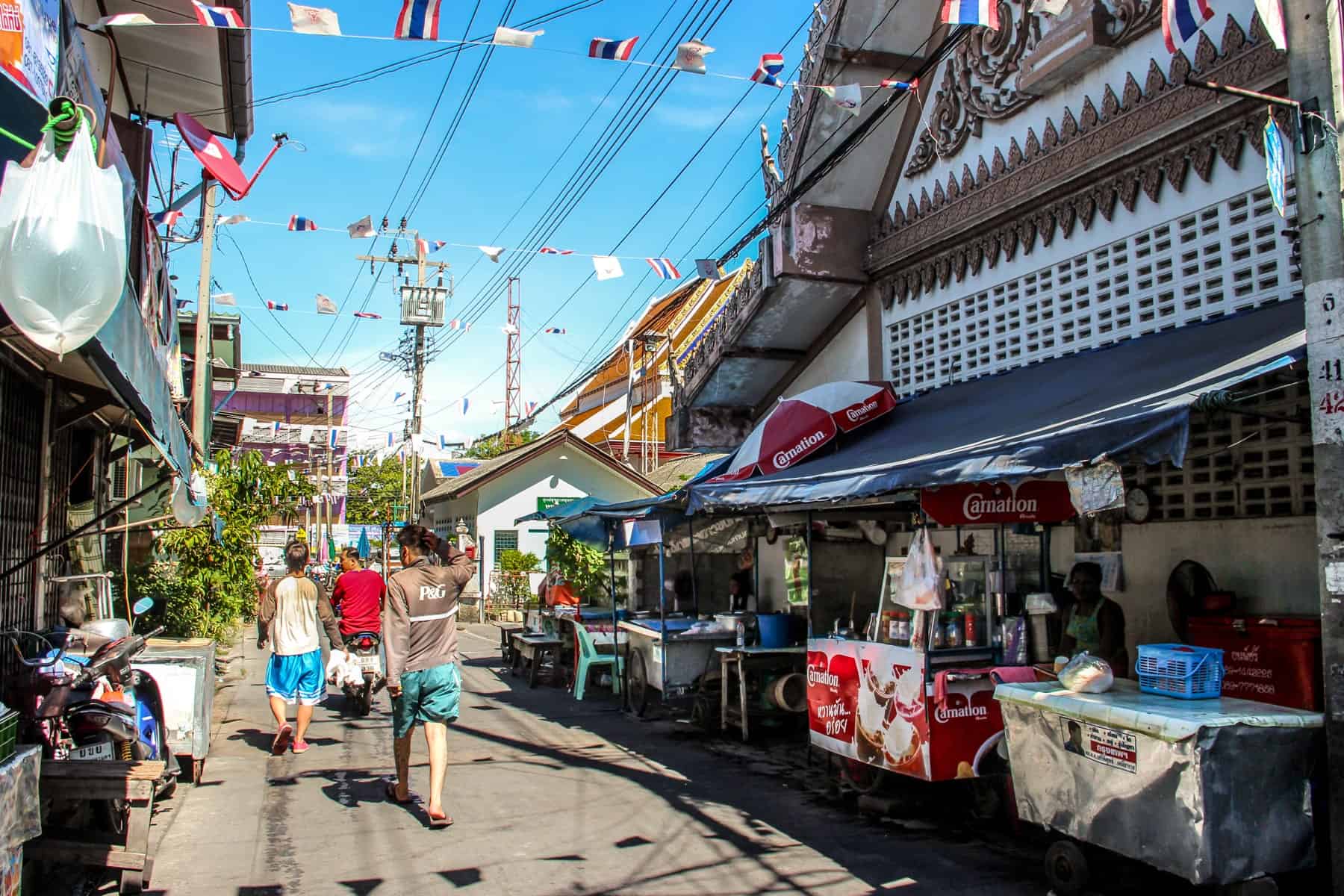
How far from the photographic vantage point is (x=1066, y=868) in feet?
17.1

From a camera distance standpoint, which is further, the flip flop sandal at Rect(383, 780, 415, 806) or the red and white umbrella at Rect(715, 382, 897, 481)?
the red and white umbrella at Rect(715, 382, 897, 481)

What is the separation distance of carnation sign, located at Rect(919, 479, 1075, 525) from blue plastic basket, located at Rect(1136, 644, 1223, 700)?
1806 mm

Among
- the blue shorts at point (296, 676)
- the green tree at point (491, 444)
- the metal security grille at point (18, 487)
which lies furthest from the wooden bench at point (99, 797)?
the green tree at point (491, 444)

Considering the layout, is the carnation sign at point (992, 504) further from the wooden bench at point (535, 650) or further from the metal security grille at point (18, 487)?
the wooden bench at point (535, 650)

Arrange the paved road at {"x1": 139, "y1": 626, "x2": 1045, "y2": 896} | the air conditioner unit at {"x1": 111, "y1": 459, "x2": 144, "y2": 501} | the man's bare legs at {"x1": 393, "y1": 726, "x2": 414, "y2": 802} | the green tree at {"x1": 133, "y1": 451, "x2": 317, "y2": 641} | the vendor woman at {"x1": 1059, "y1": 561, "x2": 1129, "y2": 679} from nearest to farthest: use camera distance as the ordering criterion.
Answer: the paved road at {"x1": 139, "y1": 626, "x2": 1045, "y2": 896}, the vendor woman at {"x1": 1059, "y1": 561, "x2": 1129, "y2": 679}, the man's bare legs at {"x1": 393, "y1": 726, "x2": 414, "y2": 802}, the air conditioner unit at {"x1": 111, "y1": 459, "x2": 144, "y2": 501}, the green tree at {"x1": 133, "y1": 451, "x2": 317, "y2": 641}

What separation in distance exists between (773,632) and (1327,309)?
6.51m

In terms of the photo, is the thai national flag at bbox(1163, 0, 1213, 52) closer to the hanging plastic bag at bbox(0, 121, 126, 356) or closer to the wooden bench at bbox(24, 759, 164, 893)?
the hanging plastic bag at bbox(0, 121, 126, 356)

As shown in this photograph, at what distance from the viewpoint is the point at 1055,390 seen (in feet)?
25.8

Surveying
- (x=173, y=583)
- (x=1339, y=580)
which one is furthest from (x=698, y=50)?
(x=173, y=583)

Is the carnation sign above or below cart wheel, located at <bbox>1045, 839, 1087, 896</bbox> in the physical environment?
above

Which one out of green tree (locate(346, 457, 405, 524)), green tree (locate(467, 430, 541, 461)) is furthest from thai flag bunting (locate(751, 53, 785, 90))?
green tree (locate(346, 457, 405, 524))

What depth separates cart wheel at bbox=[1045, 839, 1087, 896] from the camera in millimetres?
5113

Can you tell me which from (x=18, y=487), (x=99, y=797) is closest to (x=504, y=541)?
(x=18, y=487)

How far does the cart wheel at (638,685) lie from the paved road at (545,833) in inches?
60.7
